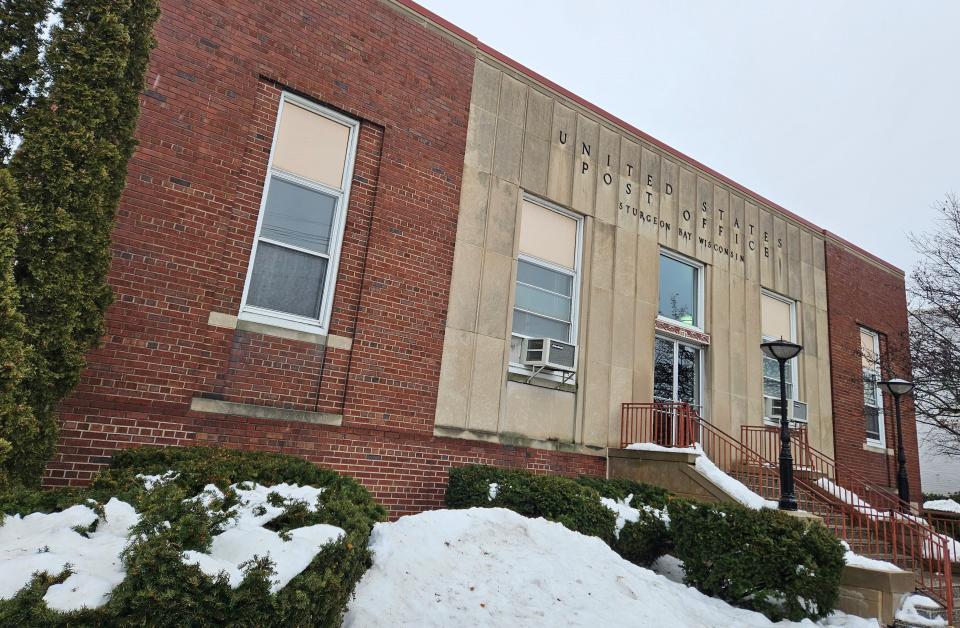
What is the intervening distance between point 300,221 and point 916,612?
8635mm

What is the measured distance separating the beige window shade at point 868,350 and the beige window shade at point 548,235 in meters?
9.86

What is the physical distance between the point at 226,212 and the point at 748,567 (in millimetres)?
6899

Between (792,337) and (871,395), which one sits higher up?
(792,337)

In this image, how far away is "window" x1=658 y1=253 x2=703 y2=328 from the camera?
39.5ft

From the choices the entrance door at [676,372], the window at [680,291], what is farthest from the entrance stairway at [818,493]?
the window at [680,291]

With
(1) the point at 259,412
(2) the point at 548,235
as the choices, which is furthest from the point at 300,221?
(2) the point at 548,235

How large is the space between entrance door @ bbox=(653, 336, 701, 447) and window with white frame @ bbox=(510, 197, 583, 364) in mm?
2160

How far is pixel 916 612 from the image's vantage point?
6.80m

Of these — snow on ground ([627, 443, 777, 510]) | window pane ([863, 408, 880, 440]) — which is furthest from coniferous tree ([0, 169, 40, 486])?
window pane ([863, 408, 880, 440])

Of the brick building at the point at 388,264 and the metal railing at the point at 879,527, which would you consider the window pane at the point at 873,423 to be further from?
the brick building at the point at 388,264

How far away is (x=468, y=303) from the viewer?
8891mm

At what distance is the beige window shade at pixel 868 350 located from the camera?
15.7 meters

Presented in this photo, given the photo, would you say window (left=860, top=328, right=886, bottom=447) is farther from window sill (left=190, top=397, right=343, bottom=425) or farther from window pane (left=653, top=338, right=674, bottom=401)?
window sill (left=190, top=397, right=343, bottom=425)

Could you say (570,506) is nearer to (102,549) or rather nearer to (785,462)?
(785,462)
